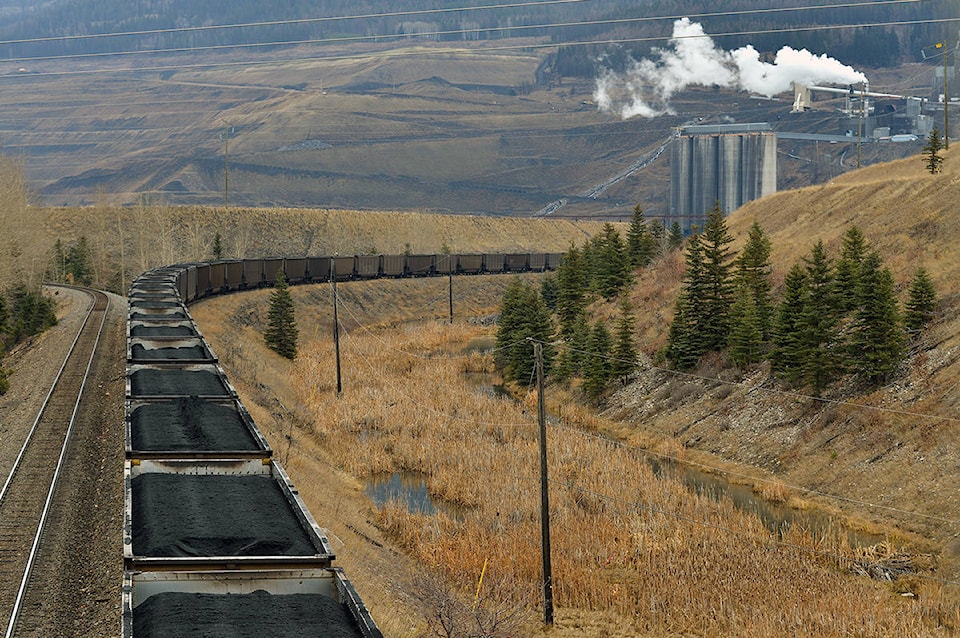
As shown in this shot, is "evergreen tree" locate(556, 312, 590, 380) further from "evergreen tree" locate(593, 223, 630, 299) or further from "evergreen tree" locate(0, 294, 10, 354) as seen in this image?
"evergreen tree" locate(0, 294, 10, 354)

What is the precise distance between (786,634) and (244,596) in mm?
14469

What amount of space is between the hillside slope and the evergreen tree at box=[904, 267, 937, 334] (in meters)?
0.60

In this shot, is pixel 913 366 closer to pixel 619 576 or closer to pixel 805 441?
pixel 805 441

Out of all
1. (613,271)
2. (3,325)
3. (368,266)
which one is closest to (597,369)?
(613,271)

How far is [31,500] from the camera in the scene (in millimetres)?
26375

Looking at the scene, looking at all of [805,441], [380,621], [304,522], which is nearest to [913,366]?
[805,441]

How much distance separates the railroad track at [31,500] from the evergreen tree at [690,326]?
29096 mm

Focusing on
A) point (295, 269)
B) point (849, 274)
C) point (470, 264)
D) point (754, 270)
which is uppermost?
point (849, 274)

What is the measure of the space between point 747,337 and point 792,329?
4043 mm

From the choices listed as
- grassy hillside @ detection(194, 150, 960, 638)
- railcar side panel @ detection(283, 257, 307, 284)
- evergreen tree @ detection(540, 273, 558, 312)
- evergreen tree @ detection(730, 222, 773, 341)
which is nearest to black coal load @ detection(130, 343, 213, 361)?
grassy hillside @ detection(194, 150, 960, 638)

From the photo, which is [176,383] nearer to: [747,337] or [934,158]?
[747,337]

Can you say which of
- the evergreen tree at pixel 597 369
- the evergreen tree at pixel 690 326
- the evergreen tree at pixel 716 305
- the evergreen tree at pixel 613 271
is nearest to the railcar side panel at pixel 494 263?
the evergreen tree at pixel 613 271

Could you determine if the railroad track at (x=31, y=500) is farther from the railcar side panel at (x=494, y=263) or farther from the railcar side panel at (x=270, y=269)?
the railcar side panel at (x=494, y=263)

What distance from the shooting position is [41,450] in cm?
3155
